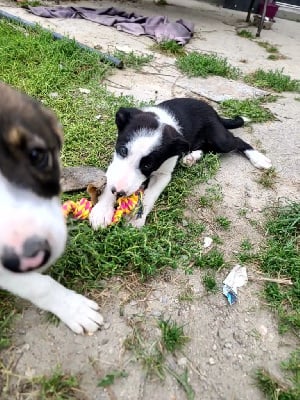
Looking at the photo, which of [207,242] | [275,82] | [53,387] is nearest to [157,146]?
[207,242]

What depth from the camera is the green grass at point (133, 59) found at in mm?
6043

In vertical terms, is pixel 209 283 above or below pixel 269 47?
below

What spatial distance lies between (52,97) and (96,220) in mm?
2214

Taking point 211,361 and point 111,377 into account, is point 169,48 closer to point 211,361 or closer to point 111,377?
point 211,361

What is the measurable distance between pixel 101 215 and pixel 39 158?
1095 mm

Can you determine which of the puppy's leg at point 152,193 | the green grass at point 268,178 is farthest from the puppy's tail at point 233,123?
the puppy's leg at point 152,193

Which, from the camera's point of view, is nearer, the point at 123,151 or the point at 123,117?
the point at 123,151

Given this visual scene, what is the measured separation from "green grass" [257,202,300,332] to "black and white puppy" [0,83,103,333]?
118 centimetres

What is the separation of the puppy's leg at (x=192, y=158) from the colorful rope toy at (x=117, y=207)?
32.5 inches

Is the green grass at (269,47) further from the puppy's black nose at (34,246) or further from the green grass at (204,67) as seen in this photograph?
the puppy's black nose at (34,246)

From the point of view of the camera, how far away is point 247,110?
5125 millimetres

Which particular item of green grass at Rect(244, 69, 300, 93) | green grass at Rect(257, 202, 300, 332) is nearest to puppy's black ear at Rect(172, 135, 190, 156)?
green grass at Rect(257, 202, 300, 332)

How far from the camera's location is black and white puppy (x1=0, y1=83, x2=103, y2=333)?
1.70 metres

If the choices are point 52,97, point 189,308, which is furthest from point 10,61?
point 189,308
